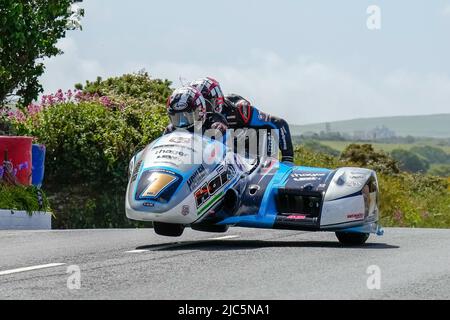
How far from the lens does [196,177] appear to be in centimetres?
1115

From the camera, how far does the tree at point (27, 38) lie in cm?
2209

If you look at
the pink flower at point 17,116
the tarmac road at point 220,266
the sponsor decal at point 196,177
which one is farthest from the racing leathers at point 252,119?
the pink flower at point 17,116

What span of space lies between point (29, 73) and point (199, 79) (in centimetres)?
1154

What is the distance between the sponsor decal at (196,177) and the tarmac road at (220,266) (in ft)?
2.41

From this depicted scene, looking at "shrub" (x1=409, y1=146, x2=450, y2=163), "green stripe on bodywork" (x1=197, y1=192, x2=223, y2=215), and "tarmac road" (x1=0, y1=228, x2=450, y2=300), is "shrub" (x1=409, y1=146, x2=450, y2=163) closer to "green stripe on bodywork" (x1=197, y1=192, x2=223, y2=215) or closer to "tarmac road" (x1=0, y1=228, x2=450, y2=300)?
"tarmac road" (x1=0, y1=228, x2=450, y2=300)

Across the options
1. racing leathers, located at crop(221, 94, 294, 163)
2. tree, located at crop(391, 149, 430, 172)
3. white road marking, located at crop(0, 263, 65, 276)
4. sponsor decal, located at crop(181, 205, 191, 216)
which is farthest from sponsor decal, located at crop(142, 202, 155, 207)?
tree, located at crop(391, 149, 430, 172)

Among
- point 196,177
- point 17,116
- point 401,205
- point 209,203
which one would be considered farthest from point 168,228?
point 401,205

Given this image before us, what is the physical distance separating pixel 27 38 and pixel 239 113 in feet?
36.3

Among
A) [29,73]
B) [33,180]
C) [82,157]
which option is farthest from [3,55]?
[33,180]

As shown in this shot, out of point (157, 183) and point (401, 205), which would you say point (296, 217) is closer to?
point (157, 183)

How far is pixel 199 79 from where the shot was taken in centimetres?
1241

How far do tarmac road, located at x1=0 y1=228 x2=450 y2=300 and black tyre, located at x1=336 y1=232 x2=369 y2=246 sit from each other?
0.16 meters
